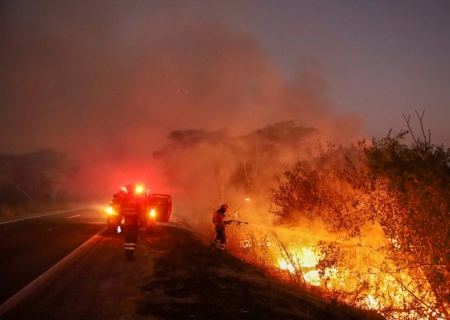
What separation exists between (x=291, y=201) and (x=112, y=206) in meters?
6.90

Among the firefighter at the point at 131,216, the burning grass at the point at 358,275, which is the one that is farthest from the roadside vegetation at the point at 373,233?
the firefighter at the point at 131,216

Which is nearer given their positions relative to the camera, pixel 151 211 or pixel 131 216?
pixel 131 216

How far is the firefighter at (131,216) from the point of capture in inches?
343

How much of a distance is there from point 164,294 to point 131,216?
3134 millimetres

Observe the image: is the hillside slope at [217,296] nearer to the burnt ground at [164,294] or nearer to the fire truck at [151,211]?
the burnt ground at [164,294]

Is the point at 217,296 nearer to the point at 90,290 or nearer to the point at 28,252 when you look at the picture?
the point at 90,290

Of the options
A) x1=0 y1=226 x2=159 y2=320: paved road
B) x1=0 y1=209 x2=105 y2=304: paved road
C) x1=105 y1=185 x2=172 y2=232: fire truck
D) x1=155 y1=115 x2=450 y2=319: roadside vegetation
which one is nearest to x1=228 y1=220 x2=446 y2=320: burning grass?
x1=155 y1=115 x2=450 y2=319: roadside vegetation

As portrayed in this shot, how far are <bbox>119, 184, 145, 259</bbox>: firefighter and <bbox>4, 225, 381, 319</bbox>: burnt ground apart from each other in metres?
0.39

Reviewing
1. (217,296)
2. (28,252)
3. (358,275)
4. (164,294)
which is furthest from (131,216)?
(358,275)

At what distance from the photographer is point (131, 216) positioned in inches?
348

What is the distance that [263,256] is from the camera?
1207cm

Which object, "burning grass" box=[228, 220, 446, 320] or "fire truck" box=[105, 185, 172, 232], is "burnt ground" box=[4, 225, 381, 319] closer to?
"burning grass" box=[228, 220, 446, 320]

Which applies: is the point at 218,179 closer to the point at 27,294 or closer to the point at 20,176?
the point at 27,294

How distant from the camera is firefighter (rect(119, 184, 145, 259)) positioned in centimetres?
872
